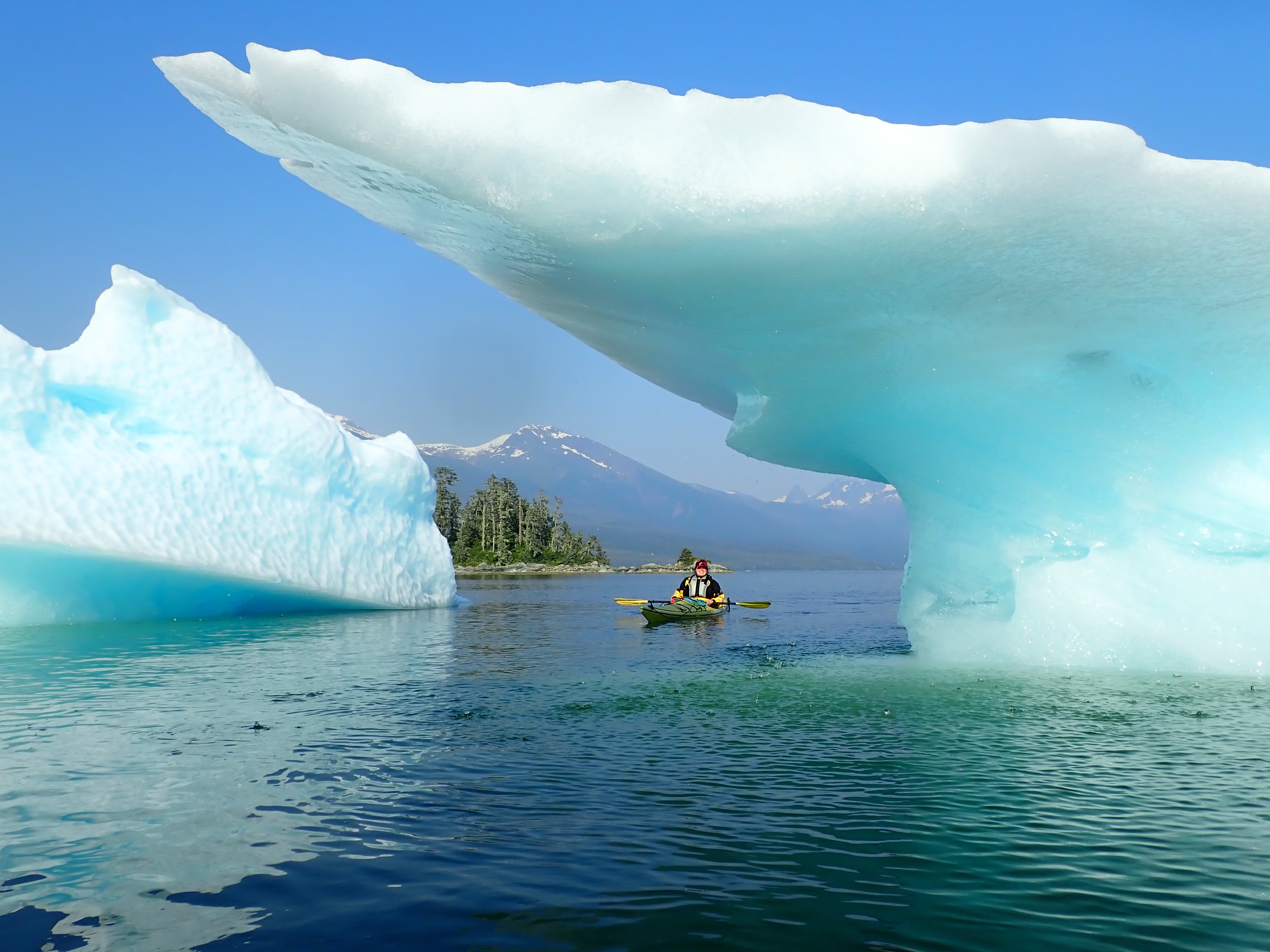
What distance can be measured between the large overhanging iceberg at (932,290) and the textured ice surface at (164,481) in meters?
11.4

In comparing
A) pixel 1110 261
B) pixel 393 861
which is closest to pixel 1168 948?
pixel 393 861

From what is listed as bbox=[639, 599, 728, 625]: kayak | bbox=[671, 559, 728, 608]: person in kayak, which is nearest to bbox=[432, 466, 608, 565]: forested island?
bbox=[671, 559, 728, 608]: person in kayak

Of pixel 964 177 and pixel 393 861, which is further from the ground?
pixel 964 177

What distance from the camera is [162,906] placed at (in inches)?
168

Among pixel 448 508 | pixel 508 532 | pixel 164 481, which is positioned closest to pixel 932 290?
pixel 164 481

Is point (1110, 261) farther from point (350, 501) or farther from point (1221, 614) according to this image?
point (350, 501)

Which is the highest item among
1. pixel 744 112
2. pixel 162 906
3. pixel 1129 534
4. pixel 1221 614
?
pixel 744 112

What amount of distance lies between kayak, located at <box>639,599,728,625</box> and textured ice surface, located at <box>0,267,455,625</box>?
7806mm

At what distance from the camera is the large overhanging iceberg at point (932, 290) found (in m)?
8.90

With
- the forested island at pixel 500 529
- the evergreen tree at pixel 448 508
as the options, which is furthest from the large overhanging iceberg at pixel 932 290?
Result: the evergreen tree at pixel 448 508

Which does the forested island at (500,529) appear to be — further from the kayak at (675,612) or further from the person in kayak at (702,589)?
the kayak at (675,612)

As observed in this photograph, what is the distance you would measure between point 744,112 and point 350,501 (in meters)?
18.4

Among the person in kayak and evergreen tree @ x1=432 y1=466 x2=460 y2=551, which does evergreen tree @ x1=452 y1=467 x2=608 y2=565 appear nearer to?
evergreen tree @ x1=432 y1=466 x2=460 y2=551

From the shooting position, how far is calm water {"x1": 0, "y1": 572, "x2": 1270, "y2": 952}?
4098 millimetres
